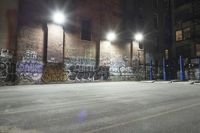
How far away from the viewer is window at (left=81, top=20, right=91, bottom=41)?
72.1 ft

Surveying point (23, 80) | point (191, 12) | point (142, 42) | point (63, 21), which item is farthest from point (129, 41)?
point (23, 80)

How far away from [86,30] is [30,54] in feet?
22.9

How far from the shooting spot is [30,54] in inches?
693

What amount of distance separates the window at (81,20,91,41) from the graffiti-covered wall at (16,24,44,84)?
483 cm

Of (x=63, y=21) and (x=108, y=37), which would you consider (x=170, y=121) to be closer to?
(x=63, y=21)

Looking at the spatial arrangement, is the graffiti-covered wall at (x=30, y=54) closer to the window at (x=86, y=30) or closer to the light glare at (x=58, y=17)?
the light glare at (x=58, y=17)

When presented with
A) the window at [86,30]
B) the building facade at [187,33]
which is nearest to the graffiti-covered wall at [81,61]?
the window at [86,30]

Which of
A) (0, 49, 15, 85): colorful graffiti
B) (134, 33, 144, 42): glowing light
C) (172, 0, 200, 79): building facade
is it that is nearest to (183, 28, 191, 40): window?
(172, 0, 200, 79): building facade

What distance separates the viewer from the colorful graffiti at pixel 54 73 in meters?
18.4

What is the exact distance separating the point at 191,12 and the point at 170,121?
3174cm

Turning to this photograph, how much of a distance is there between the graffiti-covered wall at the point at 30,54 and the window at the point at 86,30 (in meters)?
4.83

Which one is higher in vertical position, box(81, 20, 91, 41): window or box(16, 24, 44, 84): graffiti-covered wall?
box(81, 20, 91, 41): window

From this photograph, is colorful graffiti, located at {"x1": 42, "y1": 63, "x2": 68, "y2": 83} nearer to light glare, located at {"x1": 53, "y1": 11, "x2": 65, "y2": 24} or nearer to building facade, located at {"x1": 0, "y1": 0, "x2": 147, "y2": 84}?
building facade, located at {"x1": 0, "y1": 0, "x2": 147, "y2": 84}

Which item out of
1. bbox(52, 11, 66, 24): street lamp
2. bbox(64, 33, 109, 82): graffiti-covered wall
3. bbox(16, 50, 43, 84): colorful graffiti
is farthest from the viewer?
bbox(64, 33, 109, 82): graffiti-covered wall
